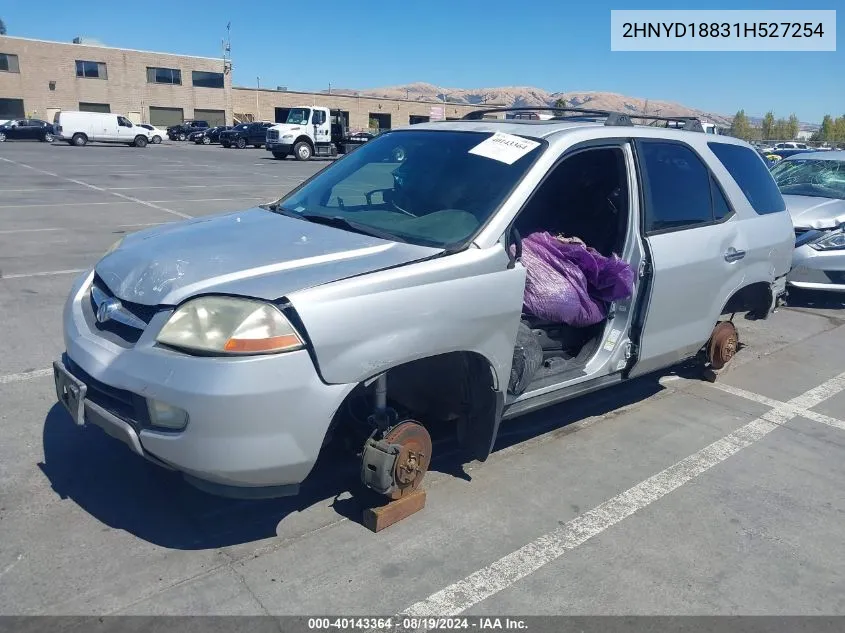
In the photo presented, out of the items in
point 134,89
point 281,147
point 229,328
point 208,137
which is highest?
point 134,89

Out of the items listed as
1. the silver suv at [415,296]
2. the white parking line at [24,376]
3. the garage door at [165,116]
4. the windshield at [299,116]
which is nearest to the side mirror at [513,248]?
the silver suv at [415,296]

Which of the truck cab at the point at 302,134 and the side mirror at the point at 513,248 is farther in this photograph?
the truck cab at the point at 302,134

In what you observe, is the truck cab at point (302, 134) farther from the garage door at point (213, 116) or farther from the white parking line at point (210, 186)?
the garage door at point (213, 116)

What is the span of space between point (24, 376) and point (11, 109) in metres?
61.0

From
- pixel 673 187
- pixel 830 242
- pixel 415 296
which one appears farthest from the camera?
pixel 830 242

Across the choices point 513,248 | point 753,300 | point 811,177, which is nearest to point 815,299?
point 811,177

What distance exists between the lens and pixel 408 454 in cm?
311

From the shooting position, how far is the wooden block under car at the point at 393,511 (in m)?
3.15

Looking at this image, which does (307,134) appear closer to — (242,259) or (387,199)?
(387,199)

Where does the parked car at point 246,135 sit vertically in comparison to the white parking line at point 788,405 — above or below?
above

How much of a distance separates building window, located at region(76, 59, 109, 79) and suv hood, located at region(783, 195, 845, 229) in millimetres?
61627

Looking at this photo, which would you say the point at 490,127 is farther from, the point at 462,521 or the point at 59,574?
the point at 59,574

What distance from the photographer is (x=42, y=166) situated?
906 inches

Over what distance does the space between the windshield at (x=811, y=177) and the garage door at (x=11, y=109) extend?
6008 cm
